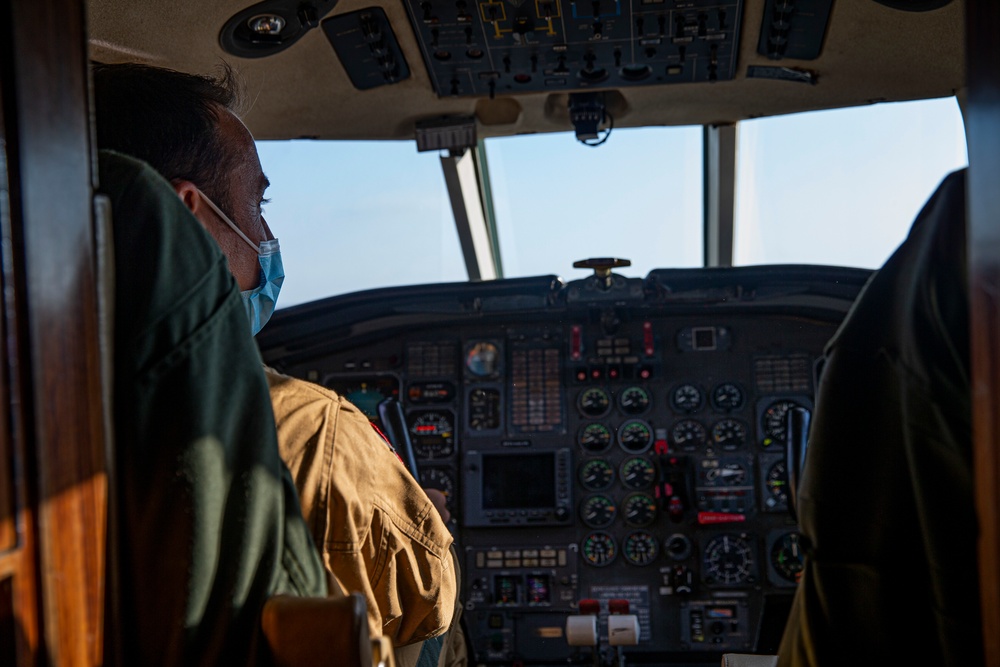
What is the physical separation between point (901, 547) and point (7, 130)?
2.91 ft

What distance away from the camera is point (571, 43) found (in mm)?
2475

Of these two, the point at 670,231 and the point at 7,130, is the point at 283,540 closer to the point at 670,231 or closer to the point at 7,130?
the point at 7,130

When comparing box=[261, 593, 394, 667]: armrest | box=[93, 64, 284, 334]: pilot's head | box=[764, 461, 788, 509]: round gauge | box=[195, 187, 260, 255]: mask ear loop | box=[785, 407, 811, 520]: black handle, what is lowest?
box=[764, 461, 788, 509]: round gauge

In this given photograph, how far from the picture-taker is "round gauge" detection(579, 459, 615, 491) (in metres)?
4.20

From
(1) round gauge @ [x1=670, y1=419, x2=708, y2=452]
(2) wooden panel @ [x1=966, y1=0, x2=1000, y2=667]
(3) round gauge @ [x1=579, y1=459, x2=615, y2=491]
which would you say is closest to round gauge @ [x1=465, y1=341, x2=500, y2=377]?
(3) round gauge @ [x1=579, y1=459, x2=615, y2=491]

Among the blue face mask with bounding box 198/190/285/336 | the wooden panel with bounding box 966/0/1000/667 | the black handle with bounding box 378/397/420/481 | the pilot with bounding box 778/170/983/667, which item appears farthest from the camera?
the black handle with bounding box 378/397/420/481

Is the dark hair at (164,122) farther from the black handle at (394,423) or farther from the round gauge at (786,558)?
the round gauge at (786,558)

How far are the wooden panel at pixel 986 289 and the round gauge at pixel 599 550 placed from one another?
3.44 meters

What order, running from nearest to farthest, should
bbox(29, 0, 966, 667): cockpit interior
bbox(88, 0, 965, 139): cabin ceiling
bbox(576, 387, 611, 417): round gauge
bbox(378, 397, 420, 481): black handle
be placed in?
1. bbox(88, 0, 965, 139): cabin ceiling
2. bbox(378, 397, 420, 481): black handle
3. bbox(29, 0, 966, 667): cockpit interior
4. bbox(576, 387, 611, 417): round gauge

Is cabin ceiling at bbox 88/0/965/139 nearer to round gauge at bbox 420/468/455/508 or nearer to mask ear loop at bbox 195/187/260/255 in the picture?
mask ear loop at bbox 195/187/260/255

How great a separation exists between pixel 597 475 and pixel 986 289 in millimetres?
3522

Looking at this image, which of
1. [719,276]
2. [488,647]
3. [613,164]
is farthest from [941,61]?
[613,164]

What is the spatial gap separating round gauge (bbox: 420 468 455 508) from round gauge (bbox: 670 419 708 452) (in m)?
0.99

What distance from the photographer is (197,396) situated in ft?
3.17
